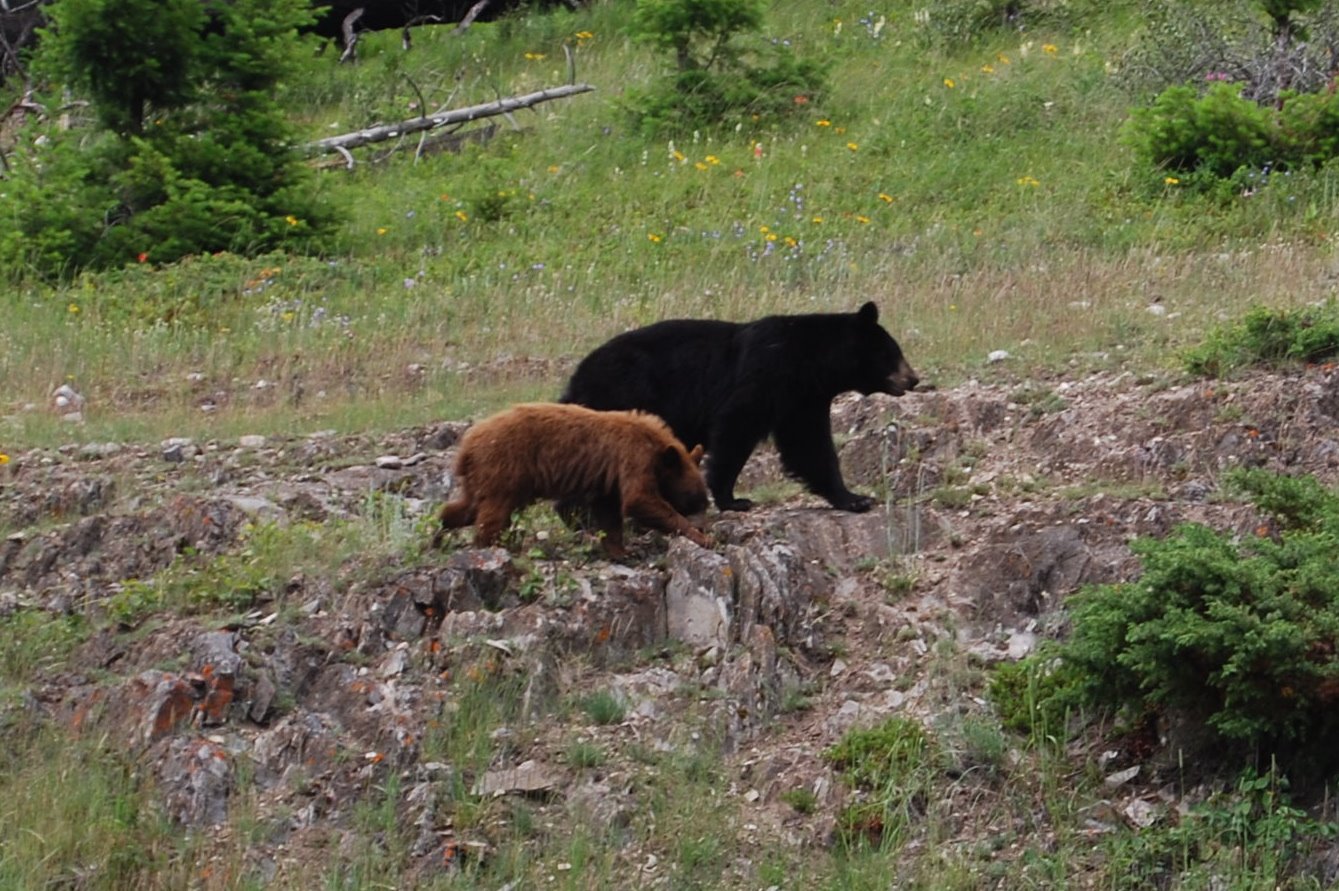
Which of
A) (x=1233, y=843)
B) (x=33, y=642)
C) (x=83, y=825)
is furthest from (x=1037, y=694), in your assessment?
(x=33, y=642)

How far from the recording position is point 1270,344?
29.8 ft

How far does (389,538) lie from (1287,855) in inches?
158

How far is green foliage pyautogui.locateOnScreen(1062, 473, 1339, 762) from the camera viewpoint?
5926 mm

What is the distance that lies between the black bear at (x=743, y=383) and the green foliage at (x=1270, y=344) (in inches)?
67.6

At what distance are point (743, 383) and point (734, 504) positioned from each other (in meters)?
0.60

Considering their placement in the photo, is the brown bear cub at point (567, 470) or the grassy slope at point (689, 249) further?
the grassy slope at point (689, 249)

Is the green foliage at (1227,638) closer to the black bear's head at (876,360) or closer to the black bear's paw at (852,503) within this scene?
the black bear's paw at (852,503)

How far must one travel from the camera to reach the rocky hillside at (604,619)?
21.8 ft

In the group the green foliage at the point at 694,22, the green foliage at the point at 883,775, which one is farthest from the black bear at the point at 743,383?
the green foliage at the point at 694,22

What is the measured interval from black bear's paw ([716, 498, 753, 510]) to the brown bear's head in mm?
362

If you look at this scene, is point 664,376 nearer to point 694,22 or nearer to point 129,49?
point 129,49

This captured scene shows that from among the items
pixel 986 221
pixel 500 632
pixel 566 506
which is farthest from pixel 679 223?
pixel 500 632

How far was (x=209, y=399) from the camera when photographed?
11914 millimetres

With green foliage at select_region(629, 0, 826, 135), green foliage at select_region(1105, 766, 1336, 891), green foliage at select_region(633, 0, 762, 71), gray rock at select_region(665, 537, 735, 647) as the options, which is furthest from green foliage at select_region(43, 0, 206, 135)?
green foliage at select_region(1105, 766, 1336, 891)
